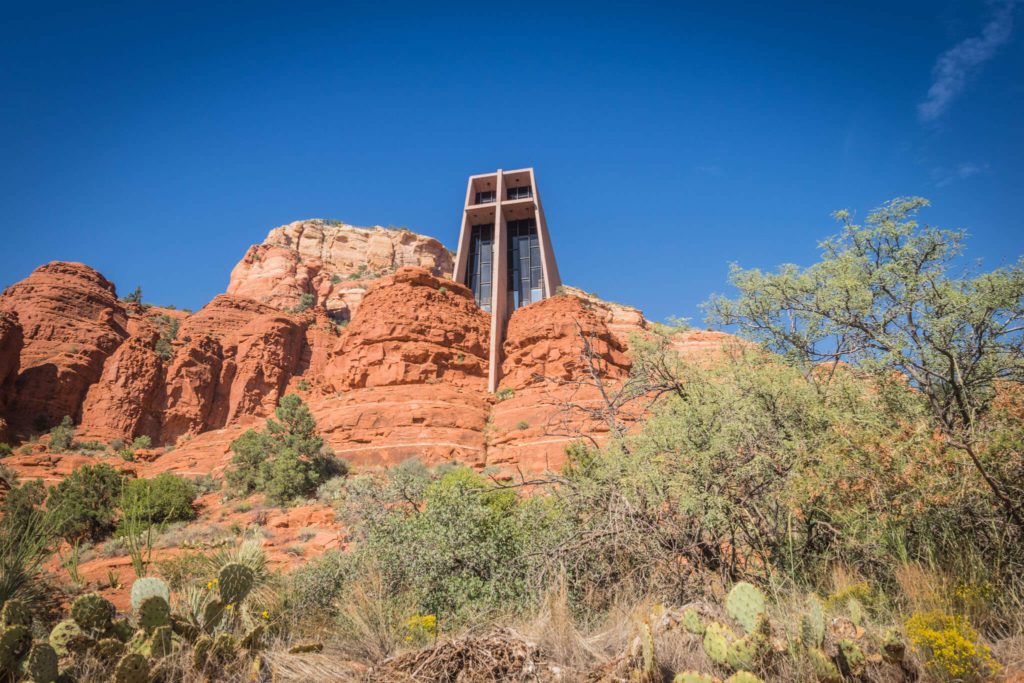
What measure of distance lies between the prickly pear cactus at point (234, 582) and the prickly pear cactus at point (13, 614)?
147 cm

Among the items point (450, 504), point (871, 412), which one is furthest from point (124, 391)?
point (871, 412)

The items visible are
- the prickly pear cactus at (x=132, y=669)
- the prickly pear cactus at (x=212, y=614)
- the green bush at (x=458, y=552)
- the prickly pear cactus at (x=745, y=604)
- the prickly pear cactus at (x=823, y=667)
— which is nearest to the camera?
the prickly pear cactus at (x=823, y=667)

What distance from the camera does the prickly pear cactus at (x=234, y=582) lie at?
4.89 meters

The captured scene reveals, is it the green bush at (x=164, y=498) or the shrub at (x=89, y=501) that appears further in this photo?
the green bush at (x=164, y=498)

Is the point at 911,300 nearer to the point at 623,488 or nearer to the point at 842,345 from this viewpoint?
the point at 842,345

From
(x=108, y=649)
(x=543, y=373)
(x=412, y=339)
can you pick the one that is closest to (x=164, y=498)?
(x=412, y=339)

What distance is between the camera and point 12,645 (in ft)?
13.3

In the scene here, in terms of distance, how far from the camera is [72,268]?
36750 millimetres

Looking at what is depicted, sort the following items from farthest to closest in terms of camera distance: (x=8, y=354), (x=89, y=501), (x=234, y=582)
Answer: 1. (x=8, y=354)
2. (x=89, y=501)
3. (x=234, y=582)

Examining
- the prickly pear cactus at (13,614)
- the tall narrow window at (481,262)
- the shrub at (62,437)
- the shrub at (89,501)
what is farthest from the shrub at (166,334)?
the prickly pear cactus at (13,614)

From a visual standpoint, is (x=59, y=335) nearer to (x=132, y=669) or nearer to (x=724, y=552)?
(x=132, y=669)

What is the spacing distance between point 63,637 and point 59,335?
37.5m

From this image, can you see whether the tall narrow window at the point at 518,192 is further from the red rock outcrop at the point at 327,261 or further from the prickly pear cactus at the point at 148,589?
the prickly pear cactus at the point at 148,589

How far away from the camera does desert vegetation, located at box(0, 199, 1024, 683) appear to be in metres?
3.45
